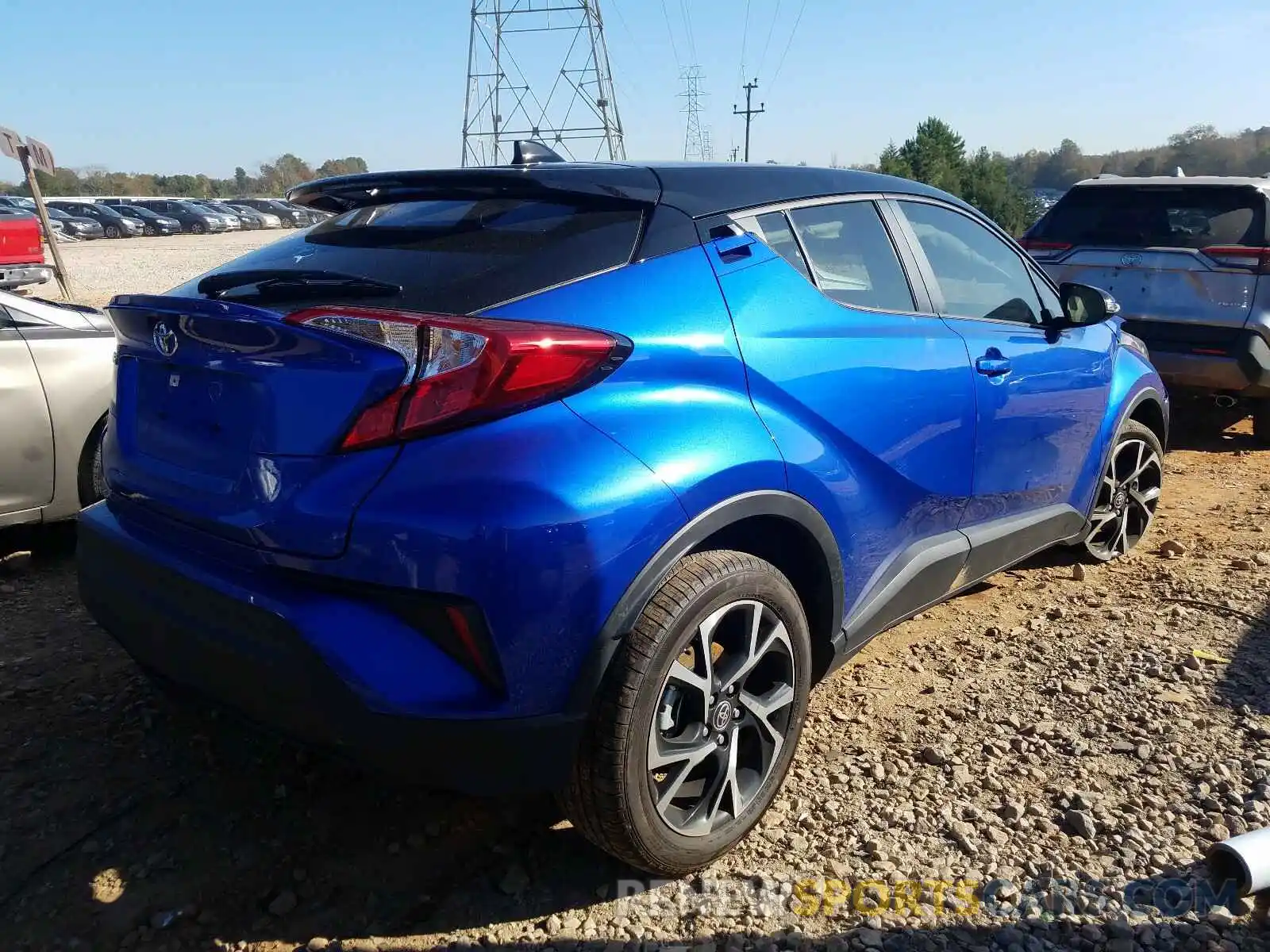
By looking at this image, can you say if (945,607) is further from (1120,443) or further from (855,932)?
(855,932)

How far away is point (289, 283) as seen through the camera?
2.23 m

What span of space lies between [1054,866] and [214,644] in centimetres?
210

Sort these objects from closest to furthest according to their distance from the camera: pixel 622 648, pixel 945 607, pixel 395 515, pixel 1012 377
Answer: pixel 395 515, pixel 622 648, pixel 1012 377, pixel 945 607

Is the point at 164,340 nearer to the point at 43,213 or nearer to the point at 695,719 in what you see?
the point at 695,719

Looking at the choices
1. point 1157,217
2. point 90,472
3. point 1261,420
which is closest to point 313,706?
point 90,472

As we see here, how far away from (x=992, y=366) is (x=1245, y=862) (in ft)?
5.32

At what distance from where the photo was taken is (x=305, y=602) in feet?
6.55

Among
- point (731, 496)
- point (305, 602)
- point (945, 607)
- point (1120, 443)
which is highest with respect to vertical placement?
point (731, 496)

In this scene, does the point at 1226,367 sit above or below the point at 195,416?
below

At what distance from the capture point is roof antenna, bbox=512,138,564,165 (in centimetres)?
297

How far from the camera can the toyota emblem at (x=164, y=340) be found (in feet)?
7.50

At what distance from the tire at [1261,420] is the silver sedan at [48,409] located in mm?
7090

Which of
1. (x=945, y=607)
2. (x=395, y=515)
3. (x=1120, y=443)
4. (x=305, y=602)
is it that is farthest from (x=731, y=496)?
(x=1120, y=443)

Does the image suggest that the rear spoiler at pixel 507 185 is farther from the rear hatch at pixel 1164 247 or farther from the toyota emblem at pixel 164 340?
the rear hatch at pixel 1164 247
